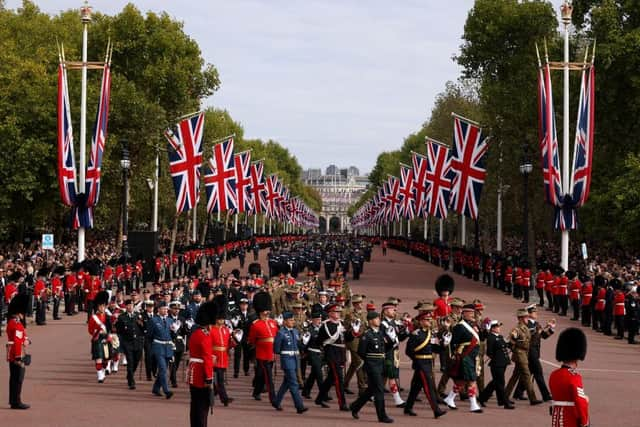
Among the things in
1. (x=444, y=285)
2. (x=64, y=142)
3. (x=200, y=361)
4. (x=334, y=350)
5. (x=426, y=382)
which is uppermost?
(x=64, y=142)

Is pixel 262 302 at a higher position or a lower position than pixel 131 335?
higher

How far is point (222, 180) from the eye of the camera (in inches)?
1773

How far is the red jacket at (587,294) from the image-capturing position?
27.6m

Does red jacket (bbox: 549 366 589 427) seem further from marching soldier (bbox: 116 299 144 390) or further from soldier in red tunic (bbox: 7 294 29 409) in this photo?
marching soldier (bbox: 116 299 144 390)

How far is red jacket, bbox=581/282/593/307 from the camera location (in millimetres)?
27609

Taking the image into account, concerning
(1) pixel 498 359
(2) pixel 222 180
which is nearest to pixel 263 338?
(1) pixel 498 359

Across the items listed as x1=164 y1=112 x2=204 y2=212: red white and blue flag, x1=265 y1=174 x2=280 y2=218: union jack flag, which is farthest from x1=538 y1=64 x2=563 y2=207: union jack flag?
x1=265 y1=174 x2=280 y2=218: union jack flag

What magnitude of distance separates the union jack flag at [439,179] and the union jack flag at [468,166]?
5731 mm

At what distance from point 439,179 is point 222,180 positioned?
10.7 metres

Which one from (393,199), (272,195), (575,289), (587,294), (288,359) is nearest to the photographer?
(288,359)

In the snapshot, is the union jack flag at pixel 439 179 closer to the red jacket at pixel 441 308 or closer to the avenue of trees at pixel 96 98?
the avenue of trees at pixel 96 98

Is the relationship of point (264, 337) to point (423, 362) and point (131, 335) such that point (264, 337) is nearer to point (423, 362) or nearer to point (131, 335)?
point (423, 362)

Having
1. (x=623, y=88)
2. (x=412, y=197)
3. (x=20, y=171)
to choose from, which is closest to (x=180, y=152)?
(x=20, y=171)

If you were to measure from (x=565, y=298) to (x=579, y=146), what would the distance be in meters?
5.44
